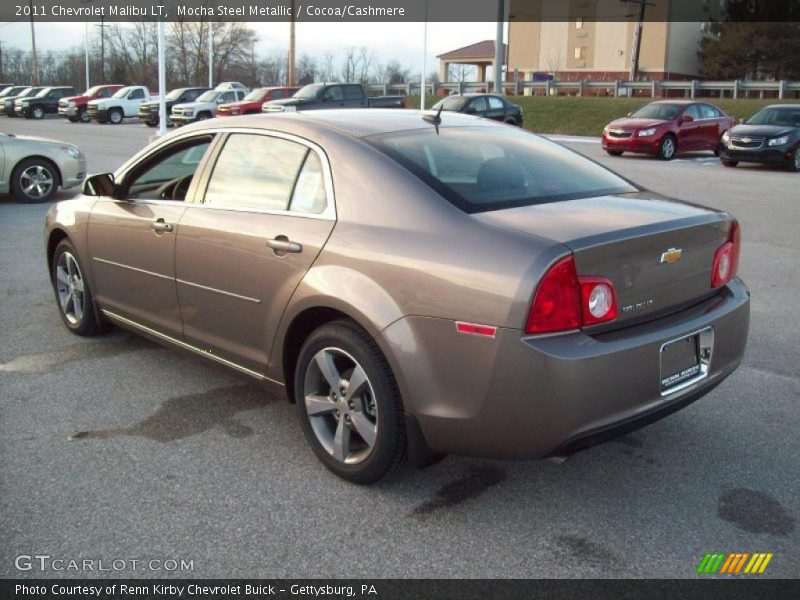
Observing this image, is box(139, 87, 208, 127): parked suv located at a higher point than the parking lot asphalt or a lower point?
higher

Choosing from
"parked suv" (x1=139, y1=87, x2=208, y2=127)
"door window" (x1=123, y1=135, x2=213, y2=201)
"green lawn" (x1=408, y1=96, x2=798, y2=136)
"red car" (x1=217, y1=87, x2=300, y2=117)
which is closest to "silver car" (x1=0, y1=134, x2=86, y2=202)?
"door window" (x1=123, y1=135, x2=213, y2=201)

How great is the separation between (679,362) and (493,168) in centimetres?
125

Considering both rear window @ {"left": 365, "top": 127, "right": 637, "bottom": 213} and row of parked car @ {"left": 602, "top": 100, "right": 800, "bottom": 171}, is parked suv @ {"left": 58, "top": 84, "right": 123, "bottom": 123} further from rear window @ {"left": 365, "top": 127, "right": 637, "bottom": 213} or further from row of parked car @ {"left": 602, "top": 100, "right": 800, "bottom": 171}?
rear window @ {"left": 365, "top": 127, "right": 637, "bottom": 213}

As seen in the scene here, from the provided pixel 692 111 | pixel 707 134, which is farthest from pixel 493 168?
pixel 707 134

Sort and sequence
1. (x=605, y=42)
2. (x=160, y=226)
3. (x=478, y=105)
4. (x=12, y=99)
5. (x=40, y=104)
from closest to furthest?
(x=160, y=226) < (x=478, y=105) < (x=40, y=104) < (x=12, y=99) < (x=605, y=42)

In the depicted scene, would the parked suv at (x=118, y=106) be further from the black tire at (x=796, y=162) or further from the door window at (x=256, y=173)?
the door window at (x=256, y=173)

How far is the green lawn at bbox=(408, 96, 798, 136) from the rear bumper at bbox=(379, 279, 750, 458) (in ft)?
105

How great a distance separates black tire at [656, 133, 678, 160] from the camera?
21422mm

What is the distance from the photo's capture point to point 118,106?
142 ft

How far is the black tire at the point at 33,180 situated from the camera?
12.6m

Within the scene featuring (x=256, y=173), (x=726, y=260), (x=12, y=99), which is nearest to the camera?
(x=726, y=260)

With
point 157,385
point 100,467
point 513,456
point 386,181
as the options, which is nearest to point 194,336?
point 157,385

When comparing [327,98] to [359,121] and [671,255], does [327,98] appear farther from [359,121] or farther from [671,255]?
[671,255]

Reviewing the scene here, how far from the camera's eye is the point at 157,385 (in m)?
4.82
